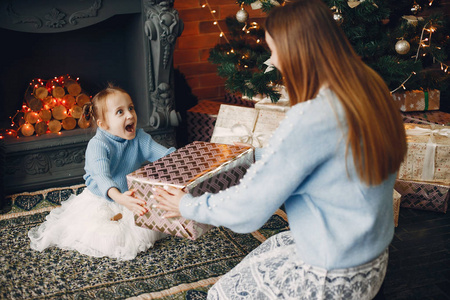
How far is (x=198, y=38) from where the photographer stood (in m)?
3.46

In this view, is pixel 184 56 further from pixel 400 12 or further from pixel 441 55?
pixel 441 55

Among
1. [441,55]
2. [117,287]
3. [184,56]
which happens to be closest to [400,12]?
[441,55]

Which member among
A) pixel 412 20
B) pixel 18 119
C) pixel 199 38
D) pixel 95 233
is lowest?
pixel 95 233

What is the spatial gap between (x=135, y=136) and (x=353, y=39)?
1.34 m

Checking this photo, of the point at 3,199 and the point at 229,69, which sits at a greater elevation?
the point at 229,69

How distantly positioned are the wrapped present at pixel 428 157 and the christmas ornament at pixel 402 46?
48 centimetres

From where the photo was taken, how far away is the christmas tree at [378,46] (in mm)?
2574

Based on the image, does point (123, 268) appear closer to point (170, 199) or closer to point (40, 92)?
point (170, 199)

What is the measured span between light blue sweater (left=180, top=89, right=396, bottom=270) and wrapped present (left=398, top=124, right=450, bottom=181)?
4.51 ft

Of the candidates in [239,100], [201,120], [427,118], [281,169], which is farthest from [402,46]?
[281,169]

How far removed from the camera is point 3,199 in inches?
102

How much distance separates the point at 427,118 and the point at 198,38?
5.52 ft

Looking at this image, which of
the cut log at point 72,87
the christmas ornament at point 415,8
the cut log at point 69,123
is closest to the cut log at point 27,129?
the cut log at point 69,123

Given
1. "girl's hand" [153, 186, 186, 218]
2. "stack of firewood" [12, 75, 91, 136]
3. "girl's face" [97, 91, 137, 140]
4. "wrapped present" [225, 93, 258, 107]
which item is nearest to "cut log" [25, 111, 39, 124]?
"stack of firewood" [12, 75, 91, 136]
